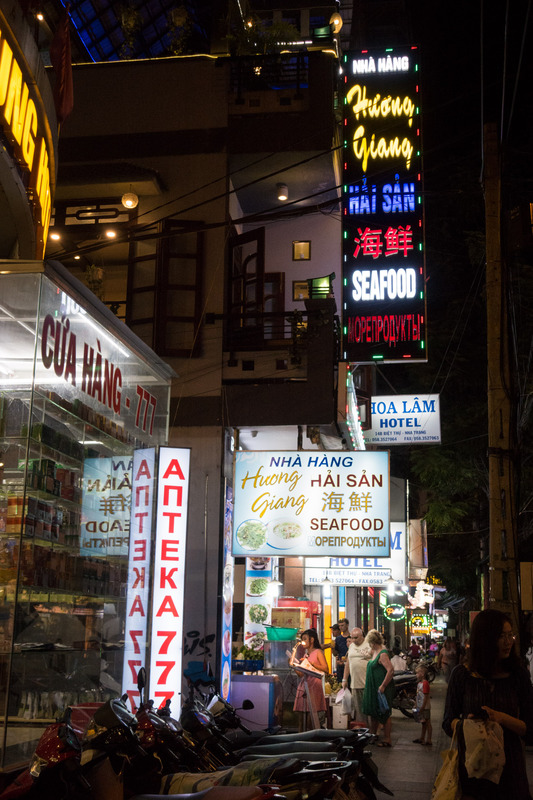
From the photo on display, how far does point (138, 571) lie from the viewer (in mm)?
9789

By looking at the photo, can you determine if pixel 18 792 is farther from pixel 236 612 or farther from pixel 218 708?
pixel 236 612

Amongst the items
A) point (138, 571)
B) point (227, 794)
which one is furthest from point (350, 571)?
point (227, 794)

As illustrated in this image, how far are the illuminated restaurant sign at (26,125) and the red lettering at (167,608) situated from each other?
4.33 metres

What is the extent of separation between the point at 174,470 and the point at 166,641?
203 centimetres

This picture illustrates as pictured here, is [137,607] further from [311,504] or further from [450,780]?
[450,780]

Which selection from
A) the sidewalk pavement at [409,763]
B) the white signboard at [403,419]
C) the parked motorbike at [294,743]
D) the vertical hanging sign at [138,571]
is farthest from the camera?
the white signboard at [403,419]

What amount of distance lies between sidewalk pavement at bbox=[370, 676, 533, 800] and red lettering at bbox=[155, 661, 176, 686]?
295 cm

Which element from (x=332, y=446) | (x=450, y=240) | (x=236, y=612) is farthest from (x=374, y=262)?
(x=450, y=240)

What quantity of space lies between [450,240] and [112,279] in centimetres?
2210

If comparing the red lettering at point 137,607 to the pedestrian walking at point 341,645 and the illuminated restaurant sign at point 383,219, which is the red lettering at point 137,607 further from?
the pedestrian walking at point 341,645

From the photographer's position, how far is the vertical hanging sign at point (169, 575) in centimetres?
987

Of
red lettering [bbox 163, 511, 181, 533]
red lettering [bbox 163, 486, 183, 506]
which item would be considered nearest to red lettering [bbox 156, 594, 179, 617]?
red lettering [bbox 163, 511, 181, 533]

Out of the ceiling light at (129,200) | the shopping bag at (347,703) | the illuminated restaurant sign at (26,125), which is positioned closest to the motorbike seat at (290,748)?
the illuminated restaurant sign at (26,125)

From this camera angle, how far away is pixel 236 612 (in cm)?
2709
